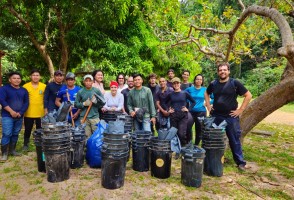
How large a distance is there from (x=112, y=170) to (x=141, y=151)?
0.82 meters

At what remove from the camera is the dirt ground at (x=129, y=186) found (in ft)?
12.0

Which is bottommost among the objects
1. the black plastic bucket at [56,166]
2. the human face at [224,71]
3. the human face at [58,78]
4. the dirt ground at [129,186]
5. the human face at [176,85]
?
the dirt ground at [129,186]

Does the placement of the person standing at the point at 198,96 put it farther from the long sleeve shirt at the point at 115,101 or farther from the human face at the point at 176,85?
the long sleeve shirt at the point at 115,101

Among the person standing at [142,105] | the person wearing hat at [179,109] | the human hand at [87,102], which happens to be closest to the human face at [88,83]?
the human hand at [87,102]

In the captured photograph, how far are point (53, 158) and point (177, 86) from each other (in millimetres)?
2660

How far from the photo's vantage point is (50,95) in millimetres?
5273

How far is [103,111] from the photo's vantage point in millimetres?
5371

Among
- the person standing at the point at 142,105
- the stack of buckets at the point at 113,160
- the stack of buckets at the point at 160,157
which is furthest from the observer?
the person standing at the point at 142,105

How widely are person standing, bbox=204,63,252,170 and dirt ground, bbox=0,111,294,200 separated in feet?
1.86

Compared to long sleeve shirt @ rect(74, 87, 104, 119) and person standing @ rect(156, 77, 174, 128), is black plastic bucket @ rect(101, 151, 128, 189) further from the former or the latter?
person standing @ rect(156, 77, 174, 128)

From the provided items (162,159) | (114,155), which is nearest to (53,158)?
(114,155)

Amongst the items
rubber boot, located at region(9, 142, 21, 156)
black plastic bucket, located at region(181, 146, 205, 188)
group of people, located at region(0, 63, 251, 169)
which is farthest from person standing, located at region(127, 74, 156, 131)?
rubber boot, located at region(9, 142, 21, 156)

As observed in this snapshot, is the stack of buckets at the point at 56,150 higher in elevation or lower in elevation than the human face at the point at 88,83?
lower

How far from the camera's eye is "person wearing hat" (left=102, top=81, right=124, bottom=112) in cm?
536
